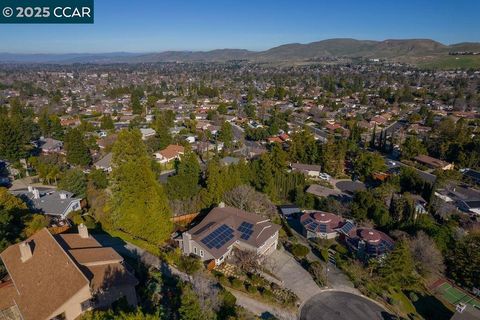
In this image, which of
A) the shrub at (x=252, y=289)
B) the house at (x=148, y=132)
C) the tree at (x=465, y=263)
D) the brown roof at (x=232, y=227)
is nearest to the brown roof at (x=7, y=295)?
the brown roof at (x=232, y=227)

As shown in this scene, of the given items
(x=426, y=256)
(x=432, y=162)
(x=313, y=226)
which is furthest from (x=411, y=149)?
(x=426, y=256)

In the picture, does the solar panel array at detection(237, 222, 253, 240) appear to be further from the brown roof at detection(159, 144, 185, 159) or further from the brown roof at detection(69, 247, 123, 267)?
the brown roof at detection(159, 144, 185, 159)

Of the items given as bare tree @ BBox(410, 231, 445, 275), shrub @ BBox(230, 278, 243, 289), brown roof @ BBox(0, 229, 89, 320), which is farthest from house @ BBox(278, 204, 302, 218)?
brown roof @ BBox(0, 229, 89, 320)

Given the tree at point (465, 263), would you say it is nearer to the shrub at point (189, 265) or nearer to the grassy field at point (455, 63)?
the shrub at point (189, 265)

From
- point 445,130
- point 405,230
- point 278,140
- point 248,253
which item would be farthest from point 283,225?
point 445,130

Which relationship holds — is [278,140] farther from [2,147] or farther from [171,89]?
[171,89]

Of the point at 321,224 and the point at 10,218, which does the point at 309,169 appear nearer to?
the point at 321,224
